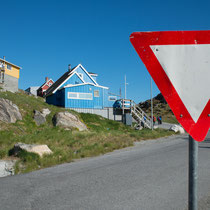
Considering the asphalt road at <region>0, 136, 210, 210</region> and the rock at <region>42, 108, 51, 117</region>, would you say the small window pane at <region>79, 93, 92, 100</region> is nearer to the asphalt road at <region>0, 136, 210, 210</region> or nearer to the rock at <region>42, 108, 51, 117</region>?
the rock at <region>42, 108, 51, 117</region>

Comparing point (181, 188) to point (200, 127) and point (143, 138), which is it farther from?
point (143, 138)

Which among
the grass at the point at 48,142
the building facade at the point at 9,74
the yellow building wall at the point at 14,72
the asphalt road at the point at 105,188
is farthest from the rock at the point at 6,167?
the yellow building wall at the point at 14,72

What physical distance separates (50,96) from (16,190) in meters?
27.6

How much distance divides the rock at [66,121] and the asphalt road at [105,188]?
990 centimetres

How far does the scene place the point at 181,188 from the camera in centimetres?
422

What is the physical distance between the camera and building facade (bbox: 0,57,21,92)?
1134 inches

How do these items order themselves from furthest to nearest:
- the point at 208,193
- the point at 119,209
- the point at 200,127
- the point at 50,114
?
the point at 50,114 → the point at 208,193 → the point at 119,209 → the point at 200,127

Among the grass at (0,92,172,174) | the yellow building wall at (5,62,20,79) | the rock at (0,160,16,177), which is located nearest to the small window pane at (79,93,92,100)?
the grass at (0,92,172,174)

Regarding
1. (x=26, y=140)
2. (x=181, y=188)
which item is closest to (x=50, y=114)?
(x=26, y=140)

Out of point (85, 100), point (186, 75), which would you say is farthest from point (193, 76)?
point (85, 100)

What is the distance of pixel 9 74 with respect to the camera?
30109mm

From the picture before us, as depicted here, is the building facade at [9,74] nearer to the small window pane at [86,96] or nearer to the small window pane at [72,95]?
the small window pane at [72,95]

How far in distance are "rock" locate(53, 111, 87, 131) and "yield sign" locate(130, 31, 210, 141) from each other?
14454 mm

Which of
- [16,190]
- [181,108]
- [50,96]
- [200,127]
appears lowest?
[16,190]
